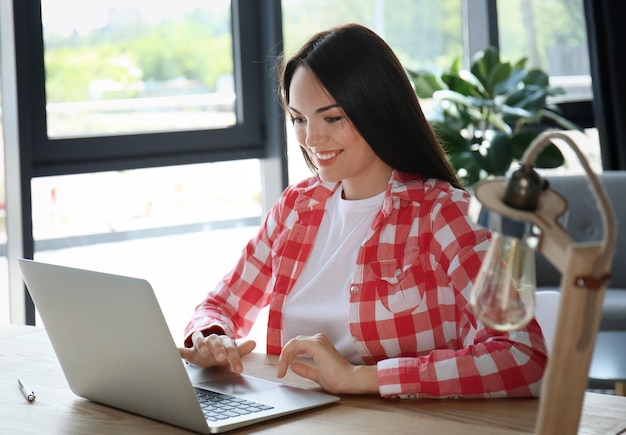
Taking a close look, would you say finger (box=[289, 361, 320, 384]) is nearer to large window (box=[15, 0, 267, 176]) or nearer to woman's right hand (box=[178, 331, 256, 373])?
woman's right hand (box=[178, 331, 256, 373])

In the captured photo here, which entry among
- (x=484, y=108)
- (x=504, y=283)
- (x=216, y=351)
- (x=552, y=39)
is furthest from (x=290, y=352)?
(x=552, y=39)

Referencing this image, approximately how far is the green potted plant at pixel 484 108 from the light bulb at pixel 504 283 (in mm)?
3104

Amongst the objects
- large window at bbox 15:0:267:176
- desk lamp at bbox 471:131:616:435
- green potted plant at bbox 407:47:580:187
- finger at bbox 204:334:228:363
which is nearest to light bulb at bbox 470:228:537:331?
desk lamp at bbox 471:131:616:435

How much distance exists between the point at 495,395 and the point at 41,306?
0.74 metres

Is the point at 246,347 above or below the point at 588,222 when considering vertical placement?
below

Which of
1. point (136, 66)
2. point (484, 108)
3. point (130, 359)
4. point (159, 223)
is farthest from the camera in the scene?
point (484, 108)

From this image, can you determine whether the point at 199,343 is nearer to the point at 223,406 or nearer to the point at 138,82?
the point at 223,406

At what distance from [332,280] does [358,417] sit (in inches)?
20.2

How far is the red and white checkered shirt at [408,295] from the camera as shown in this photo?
4.86 ft

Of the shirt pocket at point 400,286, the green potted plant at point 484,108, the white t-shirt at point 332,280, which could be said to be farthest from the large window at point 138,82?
→ the shirt pocket at point 400,286

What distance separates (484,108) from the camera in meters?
4.23

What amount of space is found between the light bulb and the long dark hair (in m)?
0.94

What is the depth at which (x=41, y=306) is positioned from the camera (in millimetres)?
1531

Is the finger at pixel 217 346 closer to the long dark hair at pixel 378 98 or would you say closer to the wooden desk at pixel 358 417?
the wooden desk at pixel 358 417
